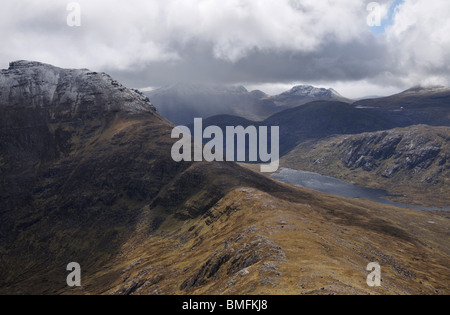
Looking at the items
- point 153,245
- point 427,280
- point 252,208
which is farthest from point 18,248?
point 427,280

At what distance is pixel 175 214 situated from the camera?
7726 inches

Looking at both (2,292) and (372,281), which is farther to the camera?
(2,292)

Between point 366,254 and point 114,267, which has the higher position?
point 366,254

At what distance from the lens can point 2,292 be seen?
156500 millimetres

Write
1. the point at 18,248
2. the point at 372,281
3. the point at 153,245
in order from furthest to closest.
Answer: the point at 18,248, the point at 153,245, the point at 372,281

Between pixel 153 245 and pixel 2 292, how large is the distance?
80.1 meters
